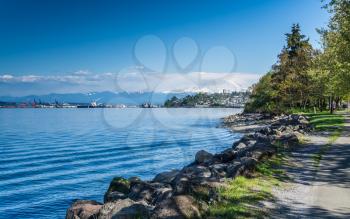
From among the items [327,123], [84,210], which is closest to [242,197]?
[84,210]

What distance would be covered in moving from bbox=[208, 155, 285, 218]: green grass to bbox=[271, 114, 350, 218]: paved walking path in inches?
21.9

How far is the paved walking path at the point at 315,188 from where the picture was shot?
45.6ft

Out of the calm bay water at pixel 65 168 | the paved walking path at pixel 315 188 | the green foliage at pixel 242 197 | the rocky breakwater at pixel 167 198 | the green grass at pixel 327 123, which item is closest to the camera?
the rocky breakwater at pixel 167 198

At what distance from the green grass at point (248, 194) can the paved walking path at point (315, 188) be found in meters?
0.56

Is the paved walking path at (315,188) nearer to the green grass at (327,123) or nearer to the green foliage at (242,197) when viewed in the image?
the green foliage at (242,197)

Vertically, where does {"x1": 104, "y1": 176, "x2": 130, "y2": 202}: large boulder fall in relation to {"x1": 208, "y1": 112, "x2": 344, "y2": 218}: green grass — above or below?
below

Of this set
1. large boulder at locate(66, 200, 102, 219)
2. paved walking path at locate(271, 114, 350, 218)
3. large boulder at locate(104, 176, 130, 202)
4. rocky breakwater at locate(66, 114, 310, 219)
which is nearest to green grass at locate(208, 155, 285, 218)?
rocky breakwater at locate(66, 114, 310, 219)

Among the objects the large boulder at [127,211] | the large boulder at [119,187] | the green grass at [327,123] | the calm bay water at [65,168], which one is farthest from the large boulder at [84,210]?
the green grass at [327,123]

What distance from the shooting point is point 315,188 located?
17.4m

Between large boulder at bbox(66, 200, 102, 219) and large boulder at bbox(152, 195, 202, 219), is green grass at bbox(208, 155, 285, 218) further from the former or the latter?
large boulder at bbox(66, 200, 102, 219)

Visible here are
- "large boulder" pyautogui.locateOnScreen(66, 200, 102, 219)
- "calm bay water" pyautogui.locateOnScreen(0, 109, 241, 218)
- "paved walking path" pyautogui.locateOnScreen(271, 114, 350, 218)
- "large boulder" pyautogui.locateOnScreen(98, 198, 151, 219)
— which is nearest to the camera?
"large boulder" pyautogui.locateOnScreen(98, 198, 151, 219)

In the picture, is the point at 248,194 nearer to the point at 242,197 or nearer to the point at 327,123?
the point at 242,197

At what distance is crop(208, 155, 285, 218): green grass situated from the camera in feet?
43.0

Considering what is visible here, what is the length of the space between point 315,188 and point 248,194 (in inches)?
146
